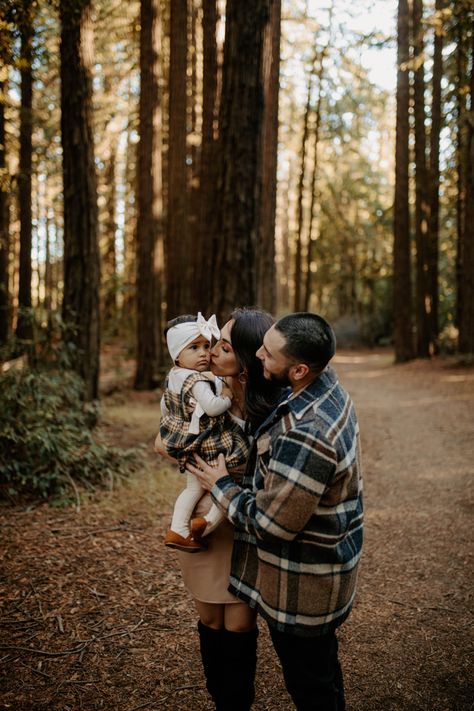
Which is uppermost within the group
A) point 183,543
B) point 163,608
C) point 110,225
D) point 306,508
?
point 110,225

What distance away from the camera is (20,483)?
218 inches

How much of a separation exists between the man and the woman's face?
0.29 metres

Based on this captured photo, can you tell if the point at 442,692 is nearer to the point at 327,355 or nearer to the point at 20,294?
the point at 327,355

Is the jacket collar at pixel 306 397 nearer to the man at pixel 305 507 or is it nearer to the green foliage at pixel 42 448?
the man at pixel 305 507

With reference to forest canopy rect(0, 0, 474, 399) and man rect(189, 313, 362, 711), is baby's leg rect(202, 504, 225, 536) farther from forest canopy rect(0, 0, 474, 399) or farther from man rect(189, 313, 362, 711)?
forest canopy rect(0, 0, 474, 399)

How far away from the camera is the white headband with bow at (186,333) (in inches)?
101

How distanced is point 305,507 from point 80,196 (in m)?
7.00

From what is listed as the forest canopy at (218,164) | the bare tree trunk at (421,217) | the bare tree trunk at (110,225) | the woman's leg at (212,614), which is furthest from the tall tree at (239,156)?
the bare tree trunk at (110,225)

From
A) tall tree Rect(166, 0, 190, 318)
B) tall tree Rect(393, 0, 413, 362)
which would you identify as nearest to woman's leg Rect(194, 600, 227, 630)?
tall tree Rect(166, 0, 190, 318)

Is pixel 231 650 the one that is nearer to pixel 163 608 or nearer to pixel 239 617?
pixel 239 617

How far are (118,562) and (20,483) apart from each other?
5.85 ft

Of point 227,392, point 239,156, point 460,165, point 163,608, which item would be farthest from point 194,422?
point 460,165

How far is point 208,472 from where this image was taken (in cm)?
228

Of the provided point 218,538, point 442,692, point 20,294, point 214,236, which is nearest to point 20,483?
point 214,236
